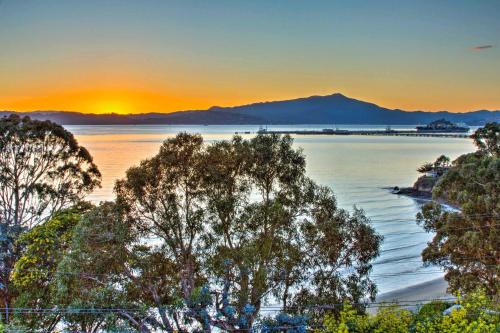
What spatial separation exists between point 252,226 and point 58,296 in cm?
598

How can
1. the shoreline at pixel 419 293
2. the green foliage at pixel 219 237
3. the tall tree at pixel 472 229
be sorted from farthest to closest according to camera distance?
the shoreline at pixel 419 293 → the tall tree at pixel 472 229 → the green foliage at pixel 219 237

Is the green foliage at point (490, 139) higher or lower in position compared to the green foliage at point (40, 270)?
higher

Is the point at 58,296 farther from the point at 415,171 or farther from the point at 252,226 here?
the point at 415,171

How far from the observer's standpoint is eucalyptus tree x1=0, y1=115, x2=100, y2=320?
787 inches

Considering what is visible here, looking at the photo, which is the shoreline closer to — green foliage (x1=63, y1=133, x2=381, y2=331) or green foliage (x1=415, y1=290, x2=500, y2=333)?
green foliage (x1=415, y1=290, x2=500, y2=333)

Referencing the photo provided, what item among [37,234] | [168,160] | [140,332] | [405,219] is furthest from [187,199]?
[405,219]

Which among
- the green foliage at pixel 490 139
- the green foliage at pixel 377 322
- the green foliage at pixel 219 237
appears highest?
the green foliage at pixel 490 139

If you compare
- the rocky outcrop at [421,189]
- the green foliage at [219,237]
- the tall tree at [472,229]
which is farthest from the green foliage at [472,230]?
the rocky outcrop at [421,189]

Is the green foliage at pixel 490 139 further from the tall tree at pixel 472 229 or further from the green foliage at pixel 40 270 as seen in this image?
the green foliage at pixel 40 270

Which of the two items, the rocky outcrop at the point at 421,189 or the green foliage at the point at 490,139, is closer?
the green foliage at the point at 490,139

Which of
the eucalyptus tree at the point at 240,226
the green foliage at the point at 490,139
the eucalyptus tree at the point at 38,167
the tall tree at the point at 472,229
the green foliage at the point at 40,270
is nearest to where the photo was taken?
the eucalyptus tree at the point at 240,226

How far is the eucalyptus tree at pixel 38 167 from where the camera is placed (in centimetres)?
2000

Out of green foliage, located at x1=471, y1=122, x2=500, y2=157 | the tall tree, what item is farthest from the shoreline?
green foliage, located at x1=471, y1=122, x2=500, y2=157

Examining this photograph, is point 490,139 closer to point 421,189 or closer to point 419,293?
point 419,293
